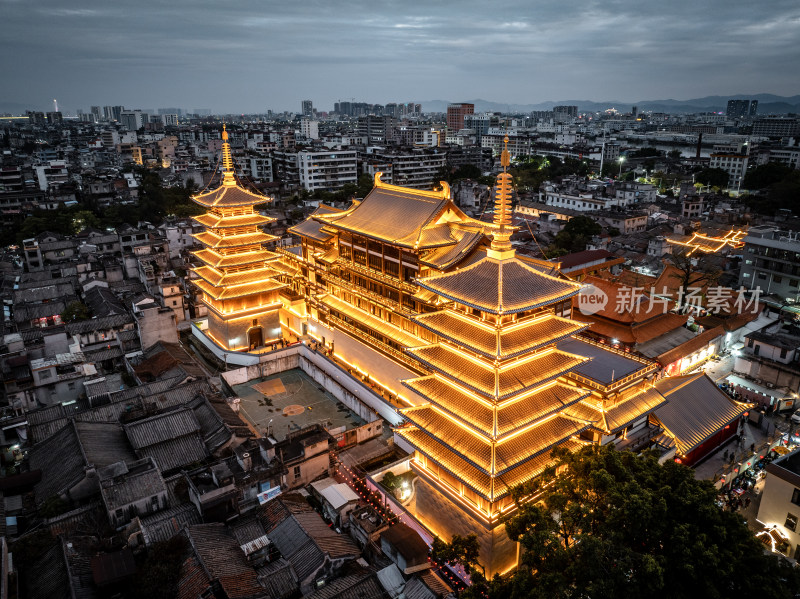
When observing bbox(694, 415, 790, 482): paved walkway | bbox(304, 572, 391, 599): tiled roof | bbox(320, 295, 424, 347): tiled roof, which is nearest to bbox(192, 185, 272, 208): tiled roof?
bbox(320, 295, 424, 347): tiled roof

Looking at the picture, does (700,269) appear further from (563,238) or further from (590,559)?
(590,559)

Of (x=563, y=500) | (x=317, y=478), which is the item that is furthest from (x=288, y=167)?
(x=563, y=500)

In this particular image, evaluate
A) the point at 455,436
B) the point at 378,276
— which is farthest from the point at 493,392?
A: the point at 378,276

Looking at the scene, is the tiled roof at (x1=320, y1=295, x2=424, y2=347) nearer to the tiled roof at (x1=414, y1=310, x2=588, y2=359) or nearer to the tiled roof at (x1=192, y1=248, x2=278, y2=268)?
the tiled roof at (x1=192, y1=248, x2=278, y2=268)

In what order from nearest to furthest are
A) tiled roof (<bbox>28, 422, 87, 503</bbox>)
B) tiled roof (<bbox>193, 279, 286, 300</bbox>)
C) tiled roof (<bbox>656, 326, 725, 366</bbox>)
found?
1. tiled roof (<bbox>28, 422, 87, 503</bbox>)
2. tiled roof (<bbox>656, 326, 725, 366</bbox>)
3. tiled roof (<bbox>193, 279, 286, 300</bbox>)

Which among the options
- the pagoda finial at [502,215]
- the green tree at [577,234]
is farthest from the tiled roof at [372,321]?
the green tree at [577,234]

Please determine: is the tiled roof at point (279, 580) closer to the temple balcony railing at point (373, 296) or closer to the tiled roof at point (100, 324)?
the temple balcony railing at point (373, 296)
